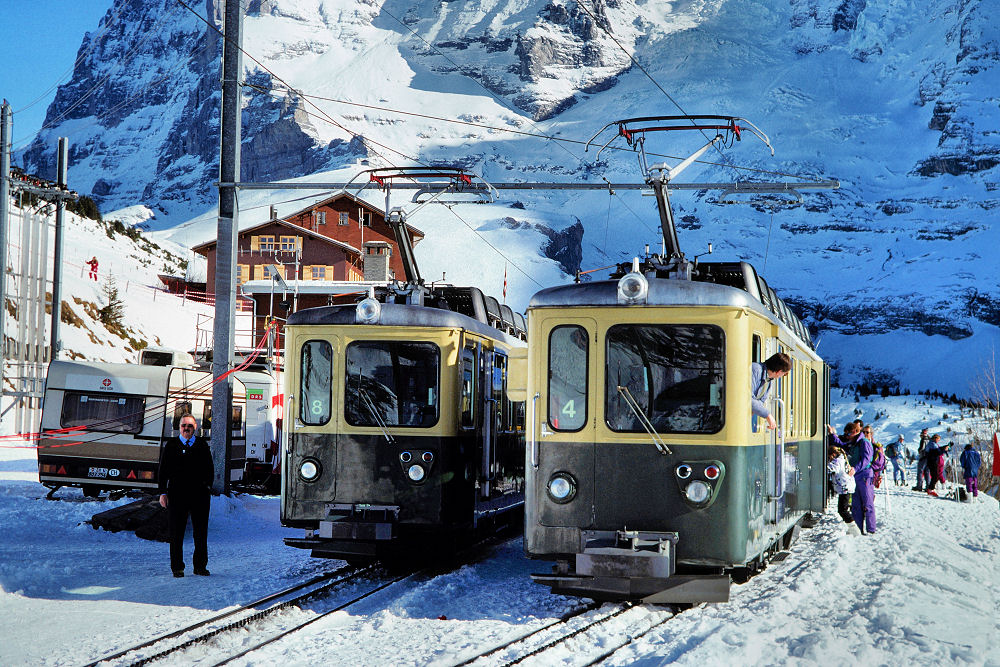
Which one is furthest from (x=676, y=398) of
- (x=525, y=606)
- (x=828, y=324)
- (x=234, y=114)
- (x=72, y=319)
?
(x=828, y=324)

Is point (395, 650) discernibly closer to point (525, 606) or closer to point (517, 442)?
point (525, 606)

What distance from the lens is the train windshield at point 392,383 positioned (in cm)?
1043

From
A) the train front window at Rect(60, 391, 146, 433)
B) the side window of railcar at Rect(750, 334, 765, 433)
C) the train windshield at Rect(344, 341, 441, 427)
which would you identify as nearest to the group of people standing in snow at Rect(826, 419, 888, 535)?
the side window of railcar at Rect(750, 334, 765, 433)

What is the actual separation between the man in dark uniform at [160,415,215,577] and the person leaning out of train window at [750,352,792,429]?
533cm

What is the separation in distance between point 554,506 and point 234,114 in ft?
30.3

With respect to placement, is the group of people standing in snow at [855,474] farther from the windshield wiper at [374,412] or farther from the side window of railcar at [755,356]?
the windshield wiper at [374,412]

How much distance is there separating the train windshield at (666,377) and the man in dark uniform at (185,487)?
4.37 meters

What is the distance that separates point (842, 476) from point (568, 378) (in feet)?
25.7

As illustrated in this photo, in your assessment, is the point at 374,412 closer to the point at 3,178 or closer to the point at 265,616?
the point at 265,616

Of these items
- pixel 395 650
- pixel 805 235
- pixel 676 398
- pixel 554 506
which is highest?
pixel 805 235

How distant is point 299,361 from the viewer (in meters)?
10.6

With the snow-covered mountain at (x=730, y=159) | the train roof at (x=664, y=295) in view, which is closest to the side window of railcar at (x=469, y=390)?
the train roof at (x=664, y=295)

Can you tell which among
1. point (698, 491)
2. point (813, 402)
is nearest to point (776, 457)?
point (698, 491)

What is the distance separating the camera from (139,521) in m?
14.0
